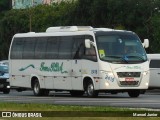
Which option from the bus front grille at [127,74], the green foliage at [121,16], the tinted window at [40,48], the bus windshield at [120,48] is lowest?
the green foliage at [121,16]

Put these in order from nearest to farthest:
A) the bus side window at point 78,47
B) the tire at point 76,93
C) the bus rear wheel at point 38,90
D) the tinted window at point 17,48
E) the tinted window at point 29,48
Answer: the bus side window at point 78,47 < the tire at point 76,93 < the bus rear wheel at point 38,90 < the tinted window at point 29,48 < the tinted window at point 17,48

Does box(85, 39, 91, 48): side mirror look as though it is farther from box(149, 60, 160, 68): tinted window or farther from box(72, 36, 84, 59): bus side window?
box(149, 60, 160, 68): tinted window

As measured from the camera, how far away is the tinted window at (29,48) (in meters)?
38.0

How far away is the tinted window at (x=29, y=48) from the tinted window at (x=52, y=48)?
123 cm

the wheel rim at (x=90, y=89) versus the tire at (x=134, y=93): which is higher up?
the wheel rim at (x=90, y=89)

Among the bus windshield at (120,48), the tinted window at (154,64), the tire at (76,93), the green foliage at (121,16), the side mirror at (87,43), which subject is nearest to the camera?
the bus windshield at (120,48)

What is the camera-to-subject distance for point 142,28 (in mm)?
76500

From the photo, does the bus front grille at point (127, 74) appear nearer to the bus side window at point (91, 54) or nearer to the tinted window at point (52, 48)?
the bus side window at point (91, 54)

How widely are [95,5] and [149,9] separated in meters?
5.56

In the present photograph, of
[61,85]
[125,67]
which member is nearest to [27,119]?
[125,67]

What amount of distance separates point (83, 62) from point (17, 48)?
575 centimetres

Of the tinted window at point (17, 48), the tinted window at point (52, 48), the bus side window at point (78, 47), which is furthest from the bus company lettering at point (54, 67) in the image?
the tinted window at point (17, 48)

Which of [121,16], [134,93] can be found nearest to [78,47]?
[134,93]

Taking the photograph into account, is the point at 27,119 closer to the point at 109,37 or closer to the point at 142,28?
the point at 109,37
